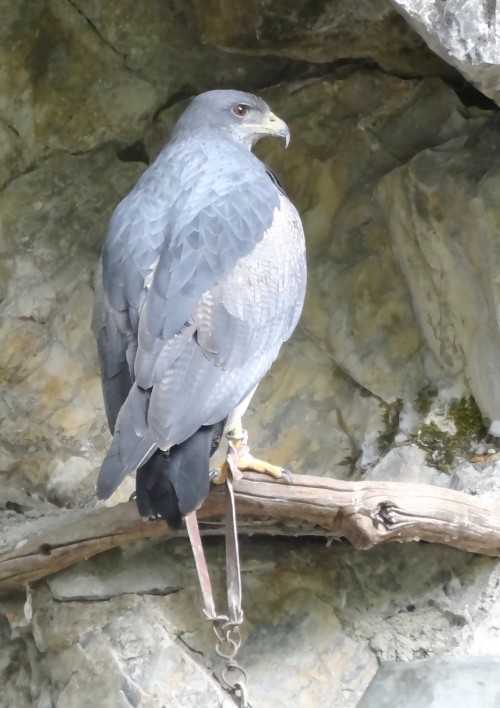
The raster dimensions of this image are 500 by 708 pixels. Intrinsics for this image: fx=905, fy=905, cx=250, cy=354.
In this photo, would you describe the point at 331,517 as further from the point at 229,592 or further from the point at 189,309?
the point at 189,309

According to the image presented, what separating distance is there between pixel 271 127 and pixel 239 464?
78 centimetres

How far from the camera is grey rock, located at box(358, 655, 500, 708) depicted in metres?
1.68

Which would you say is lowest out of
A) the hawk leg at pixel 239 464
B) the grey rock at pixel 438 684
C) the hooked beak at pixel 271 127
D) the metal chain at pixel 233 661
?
the grey rock at pixel 438 684

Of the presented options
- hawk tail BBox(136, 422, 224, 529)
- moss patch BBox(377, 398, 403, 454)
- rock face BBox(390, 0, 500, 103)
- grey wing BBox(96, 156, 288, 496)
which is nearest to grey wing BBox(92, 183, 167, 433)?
grey wing BBox(96, 156, 288, 496)

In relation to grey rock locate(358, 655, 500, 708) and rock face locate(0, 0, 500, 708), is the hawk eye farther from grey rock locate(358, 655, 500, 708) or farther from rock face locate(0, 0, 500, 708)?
grey rock locate(358, 655, 500, 708)

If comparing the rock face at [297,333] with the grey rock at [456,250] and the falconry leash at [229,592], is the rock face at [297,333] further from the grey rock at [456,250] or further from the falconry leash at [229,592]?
the falconry leash at [229,592]

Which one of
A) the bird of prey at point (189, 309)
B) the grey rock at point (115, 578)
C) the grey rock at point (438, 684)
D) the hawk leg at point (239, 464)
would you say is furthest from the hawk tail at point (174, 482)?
the grey rock at point (438, 684)

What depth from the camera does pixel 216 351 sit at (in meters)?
1.58

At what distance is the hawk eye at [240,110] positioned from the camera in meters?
2.04

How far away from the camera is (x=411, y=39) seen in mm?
2104

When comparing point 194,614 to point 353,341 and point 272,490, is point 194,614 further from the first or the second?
point 353,341

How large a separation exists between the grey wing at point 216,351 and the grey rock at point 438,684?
0.66 meters

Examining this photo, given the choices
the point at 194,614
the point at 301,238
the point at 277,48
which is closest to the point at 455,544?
the point at 194,614

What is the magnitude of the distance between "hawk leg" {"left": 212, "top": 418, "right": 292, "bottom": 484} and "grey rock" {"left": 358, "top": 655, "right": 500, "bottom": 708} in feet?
1.53
